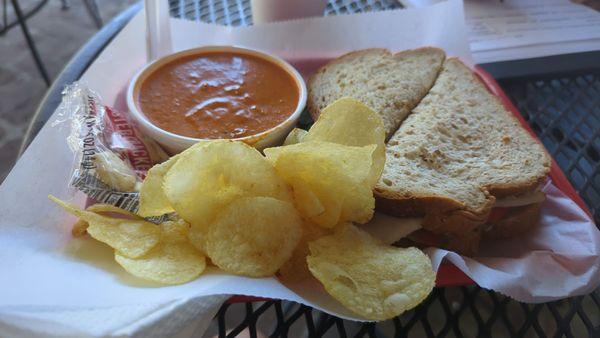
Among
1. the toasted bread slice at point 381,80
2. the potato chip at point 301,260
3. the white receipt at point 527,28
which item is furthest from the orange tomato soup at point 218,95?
the white receipt at point 527,28

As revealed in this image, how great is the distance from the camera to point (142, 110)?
4.47 feet

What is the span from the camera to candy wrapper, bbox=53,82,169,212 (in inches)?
43.1

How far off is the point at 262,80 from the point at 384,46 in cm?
50

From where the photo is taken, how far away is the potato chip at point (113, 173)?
1.10 m

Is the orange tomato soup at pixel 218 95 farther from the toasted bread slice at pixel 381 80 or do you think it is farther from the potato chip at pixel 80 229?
the potato chip at pixel 80 229

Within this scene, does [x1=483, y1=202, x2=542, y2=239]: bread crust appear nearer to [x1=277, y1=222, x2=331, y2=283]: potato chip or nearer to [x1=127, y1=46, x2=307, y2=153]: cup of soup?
[x1=277, y1=222, x2=331, y2=283]: potato chip

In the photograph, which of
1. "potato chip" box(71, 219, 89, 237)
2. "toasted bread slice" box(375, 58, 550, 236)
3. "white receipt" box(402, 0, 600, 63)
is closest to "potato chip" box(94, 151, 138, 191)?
"potato chip" box(71, 219, 89, 237)

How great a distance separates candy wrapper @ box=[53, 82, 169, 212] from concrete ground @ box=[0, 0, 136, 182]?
1643mm

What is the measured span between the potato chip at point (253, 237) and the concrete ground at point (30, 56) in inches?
83.5

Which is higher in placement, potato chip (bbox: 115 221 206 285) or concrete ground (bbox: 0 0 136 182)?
potato chip (bbox: 115 221 206 285)

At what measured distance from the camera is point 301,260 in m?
0.98

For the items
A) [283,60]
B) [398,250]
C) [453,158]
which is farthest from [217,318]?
[283,60]

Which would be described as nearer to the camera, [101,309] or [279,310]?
[101,309]

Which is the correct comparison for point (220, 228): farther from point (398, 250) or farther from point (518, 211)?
point (518, 211)
